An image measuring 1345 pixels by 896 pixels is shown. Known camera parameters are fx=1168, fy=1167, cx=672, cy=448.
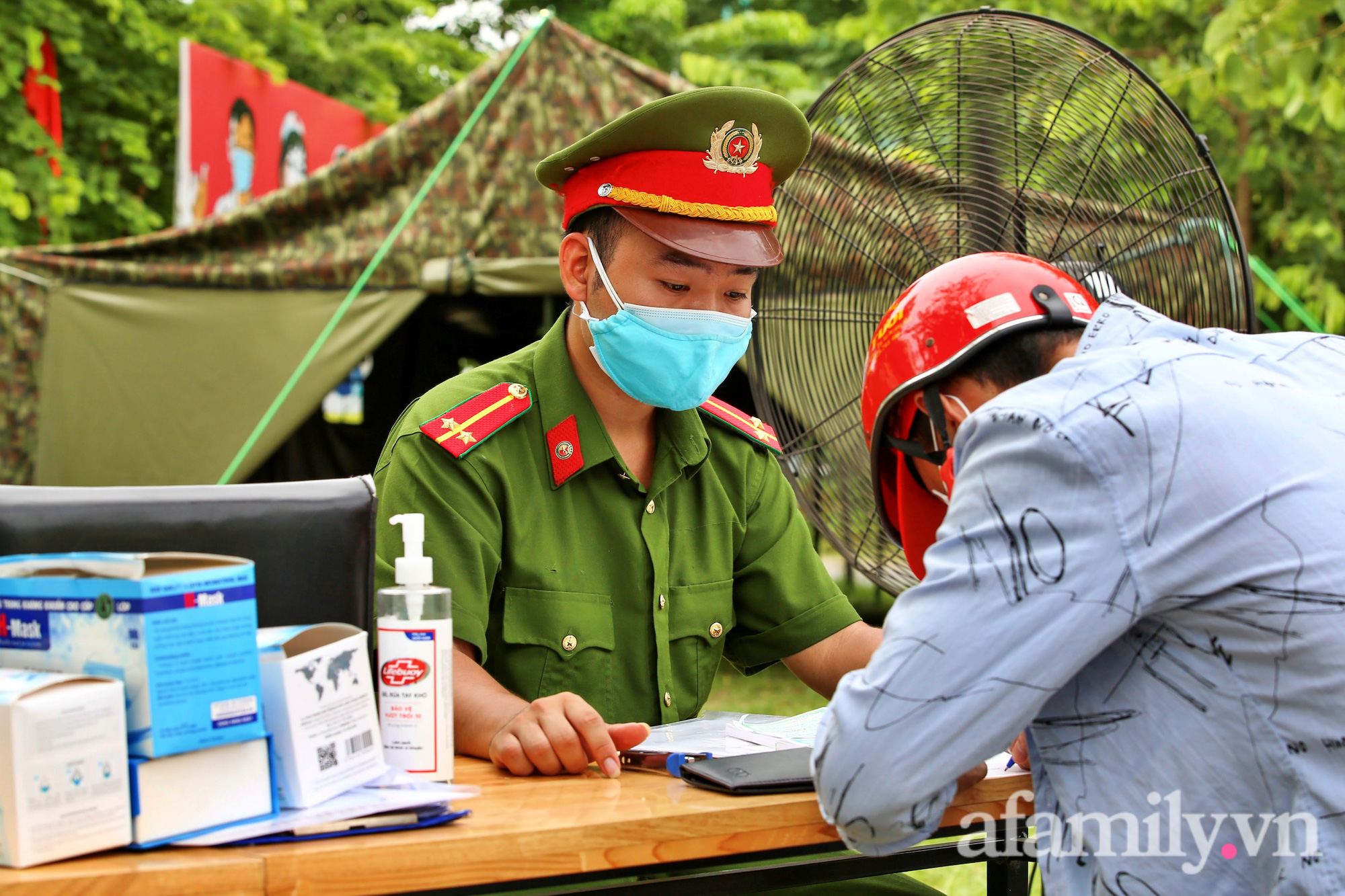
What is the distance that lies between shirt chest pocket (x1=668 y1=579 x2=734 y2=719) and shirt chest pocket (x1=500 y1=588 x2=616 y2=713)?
13 centimetres

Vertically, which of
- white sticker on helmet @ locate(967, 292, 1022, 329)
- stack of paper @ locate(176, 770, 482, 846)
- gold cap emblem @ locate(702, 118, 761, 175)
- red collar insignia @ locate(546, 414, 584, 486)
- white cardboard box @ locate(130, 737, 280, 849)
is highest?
gold cap emblem @ locate(702, 118, 761, 175)

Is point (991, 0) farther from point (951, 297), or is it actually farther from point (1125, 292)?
point (951, 297)

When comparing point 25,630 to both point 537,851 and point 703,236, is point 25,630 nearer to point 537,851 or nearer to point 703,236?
point 537,851

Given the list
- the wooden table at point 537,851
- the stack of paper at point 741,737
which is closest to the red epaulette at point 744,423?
the stack of paper at point 741,737

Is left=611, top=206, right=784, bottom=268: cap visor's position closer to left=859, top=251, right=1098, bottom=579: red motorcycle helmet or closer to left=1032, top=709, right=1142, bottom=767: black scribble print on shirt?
left=859, top=251, right=1098, bottom=579: red motorcycle helmet

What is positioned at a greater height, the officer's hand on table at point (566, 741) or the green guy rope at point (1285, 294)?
the green guy rope at point (1285, 294)

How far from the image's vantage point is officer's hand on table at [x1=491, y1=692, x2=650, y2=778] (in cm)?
133

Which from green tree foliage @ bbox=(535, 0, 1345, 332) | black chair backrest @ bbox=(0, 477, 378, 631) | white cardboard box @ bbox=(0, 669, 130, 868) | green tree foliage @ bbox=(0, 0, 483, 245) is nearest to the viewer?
white cardboard box @ bbox=(0, 669, 130, 868)

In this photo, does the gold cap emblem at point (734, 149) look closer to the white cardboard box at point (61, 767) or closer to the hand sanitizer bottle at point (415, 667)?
the hand sanitizer bottle at point (415, 667)

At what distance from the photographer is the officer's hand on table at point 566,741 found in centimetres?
133

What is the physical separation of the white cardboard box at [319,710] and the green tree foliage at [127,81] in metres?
5.33

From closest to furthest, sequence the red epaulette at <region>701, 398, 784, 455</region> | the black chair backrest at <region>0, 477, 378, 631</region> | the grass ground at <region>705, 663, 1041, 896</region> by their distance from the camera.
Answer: the black chair backrest at <region>0, 477, 378, 631</region>, the red epaulette at <region>701, 398, 784, 455</region>, the grass ground at <region>705, 663, 1041, 896</region>

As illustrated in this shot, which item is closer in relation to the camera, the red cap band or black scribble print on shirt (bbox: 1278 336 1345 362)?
black scribble print on shirt (bbox: 1278 336 1345 362)

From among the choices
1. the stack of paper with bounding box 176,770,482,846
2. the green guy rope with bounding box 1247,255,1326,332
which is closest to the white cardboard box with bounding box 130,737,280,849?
the stack of paper with bounding box 176,770,482,846
